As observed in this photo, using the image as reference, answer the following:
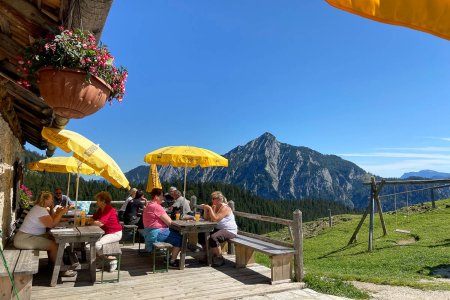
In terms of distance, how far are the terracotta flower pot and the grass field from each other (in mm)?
5264

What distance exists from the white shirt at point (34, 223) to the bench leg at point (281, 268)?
4442 mm

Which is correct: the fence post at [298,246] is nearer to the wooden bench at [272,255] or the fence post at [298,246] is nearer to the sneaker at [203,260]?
the wooden bench at [272,255]

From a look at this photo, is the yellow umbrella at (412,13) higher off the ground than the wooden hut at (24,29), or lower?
lower

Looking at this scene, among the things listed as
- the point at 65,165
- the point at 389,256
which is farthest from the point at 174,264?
the point at 389,256

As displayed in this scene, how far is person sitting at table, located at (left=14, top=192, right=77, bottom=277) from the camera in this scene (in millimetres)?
6012

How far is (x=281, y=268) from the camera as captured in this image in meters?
6.38

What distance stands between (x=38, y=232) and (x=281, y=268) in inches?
185

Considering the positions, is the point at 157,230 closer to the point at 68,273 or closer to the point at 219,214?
the point at 219,214

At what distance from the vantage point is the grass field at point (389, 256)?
732cm

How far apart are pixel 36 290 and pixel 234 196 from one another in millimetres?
107283

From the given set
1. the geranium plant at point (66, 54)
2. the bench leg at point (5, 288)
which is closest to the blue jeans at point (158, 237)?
the bench leg at point (5, 288)

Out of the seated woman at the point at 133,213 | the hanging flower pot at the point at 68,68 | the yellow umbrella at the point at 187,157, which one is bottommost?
the seated woman at the point at 133,213

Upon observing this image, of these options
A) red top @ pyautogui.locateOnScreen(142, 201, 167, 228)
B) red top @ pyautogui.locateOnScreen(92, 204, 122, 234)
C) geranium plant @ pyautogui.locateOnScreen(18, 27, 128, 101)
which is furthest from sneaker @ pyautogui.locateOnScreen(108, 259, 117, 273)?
geranium plant @ pyautogui.locateOnScreen(18, 27, 128, 101)

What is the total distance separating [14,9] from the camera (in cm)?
361
